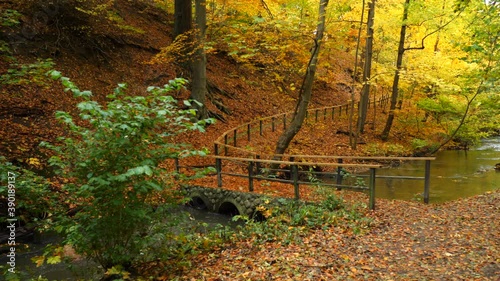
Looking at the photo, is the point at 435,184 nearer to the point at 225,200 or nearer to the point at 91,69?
the point at 225,200

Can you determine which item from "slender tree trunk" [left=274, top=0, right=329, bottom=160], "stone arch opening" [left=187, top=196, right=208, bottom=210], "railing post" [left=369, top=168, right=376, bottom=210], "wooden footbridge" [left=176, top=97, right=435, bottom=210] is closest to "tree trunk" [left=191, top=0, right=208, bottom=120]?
"wooden footbridge" [left=176, top=97, right=435, bottom=210]

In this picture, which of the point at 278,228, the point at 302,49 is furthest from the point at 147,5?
the point at 278,228

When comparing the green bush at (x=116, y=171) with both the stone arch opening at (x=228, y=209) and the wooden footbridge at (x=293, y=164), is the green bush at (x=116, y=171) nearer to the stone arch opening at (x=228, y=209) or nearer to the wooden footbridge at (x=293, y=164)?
the wooden footbridge at (x=293, y=164)

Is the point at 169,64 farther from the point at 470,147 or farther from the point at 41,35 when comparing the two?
the point at 470,147

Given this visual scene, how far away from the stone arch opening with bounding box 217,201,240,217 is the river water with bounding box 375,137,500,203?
198 inches

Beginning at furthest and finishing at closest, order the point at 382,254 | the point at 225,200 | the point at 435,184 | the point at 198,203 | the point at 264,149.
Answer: the point at 264,149, the point at 435,184, the point at 198,203, the point at 225,200, the point at 382,254

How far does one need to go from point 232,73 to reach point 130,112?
59.8ft

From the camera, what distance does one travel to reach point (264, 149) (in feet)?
51.8

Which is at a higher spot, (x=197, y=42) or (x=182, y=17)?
(x=182, y=17)

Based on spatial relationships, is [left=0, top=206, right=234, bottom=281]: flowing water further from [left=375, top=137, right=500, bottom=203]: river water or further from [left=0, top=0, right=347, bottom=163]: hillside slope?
[left=375, top=137, right=500, bottom=203]: river water

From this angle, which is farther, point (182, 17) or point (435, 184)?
point (182, 17)

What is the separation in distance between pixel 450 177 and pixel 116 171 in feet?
47.5

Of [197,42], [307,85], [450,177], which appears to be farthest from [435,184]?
[197,42]

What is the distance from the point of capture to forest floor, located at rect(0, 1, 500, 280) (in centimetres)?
545
